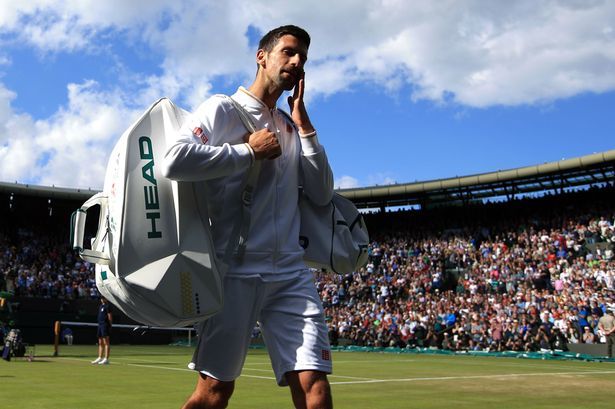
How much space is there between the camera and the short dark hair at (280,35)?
3.96 metres

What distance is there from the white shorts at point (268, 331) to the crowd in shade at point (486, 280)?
2060 centimetres

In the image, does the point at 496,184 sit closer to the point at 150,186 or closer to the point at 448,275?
the point at 448,275

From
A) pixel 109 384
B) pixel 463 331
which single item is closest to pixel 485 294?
pixel 463 331

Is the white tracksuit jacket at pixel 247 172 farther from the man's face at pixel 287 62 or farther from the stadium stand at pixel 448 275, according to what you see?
the stadium stand at pixel 448 275

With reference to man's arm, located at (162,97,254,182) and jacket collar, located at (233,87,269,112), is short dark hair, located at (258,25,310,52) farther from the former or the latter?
man's arm, located at (162,97,254,182)

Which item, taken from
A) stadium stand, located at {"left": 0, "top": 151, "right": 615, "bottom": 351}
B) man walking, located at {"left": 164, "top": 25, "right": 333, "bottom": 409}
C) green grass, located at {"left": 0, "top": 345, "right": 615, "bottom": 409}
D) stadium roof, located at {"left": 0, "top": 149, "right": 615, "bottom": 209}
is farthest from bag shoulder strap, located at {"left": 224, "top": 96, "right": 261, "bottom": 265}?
stadium roof, located at {"left": 0, "top": 149, "right": 615, "bottom": 209}

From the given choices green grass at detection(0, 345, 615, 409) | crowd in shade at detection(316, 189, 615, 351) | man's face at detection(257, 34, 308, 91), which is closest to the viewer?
man's face at detection(257, 34, 308, 91)

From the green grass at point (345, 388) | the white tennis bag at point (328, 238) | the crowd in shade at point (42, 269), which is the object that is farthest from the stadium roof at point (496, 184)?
the white tennis bag at point (328, 238)

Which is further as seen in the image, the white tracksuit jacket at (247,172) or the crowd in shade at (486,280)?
the crowd in shade at (486,280)

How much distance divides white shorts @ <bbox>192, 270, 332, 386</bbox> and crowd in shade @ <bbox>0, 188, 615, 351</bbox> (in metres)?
20.7

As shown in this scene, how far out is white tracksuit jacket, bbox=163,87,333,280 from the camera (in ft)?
11.3

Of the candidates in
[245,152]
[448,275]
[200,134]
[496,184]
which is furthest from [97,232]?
[496,184]

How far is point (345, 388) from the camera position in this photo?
35.2 ft

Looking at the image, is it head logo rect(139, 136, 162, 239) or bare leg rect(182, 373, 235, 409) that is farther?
bare leg rect(182, 373, 235, 409)
